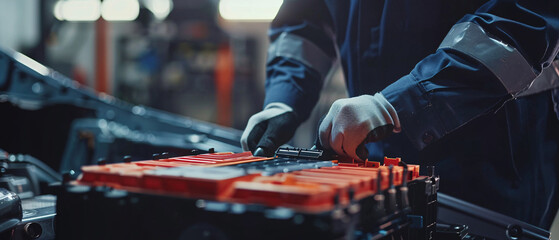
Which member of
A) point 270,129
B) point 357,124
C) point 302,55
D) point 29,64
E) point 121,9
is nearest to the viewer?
point 357,124

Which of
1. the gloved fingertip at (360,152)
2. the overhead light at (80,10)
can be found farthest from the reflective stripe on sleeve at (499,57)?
the overhead light at (80,10)

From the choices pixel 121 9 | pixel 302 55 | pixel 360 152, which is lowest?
pixel 360 152

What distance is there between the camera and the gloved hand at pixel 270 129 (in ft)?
4.55

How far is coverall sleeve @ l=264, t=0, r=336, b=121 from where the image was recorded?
5.26ft

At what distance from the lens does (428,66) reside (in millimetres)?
1214

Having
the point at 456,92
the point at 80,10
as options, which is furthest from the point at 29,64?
the point at 80,10

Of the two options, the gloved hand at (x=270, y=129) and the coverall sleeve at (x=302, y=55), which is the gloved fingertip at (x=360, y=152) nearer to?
the gloved hand at (x=270, y=129)

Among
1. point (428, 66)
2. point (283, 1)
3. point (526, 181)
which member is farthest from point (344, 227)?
point (283, 1)

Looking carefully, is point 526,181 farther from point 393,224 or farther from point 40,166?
point 40,166

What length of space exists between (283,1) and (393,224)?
103cm

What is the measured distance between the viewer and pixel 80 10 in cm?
574

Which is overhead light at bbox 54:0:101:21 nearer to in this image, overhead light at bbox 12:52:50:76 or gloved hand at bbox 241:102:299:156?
overhead light at bbox 12:52:50:76

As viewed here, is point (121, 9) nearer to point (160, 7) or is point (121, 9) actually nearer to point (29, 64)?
point (160, 7)

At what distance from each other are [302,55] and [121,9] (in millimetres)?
4573
